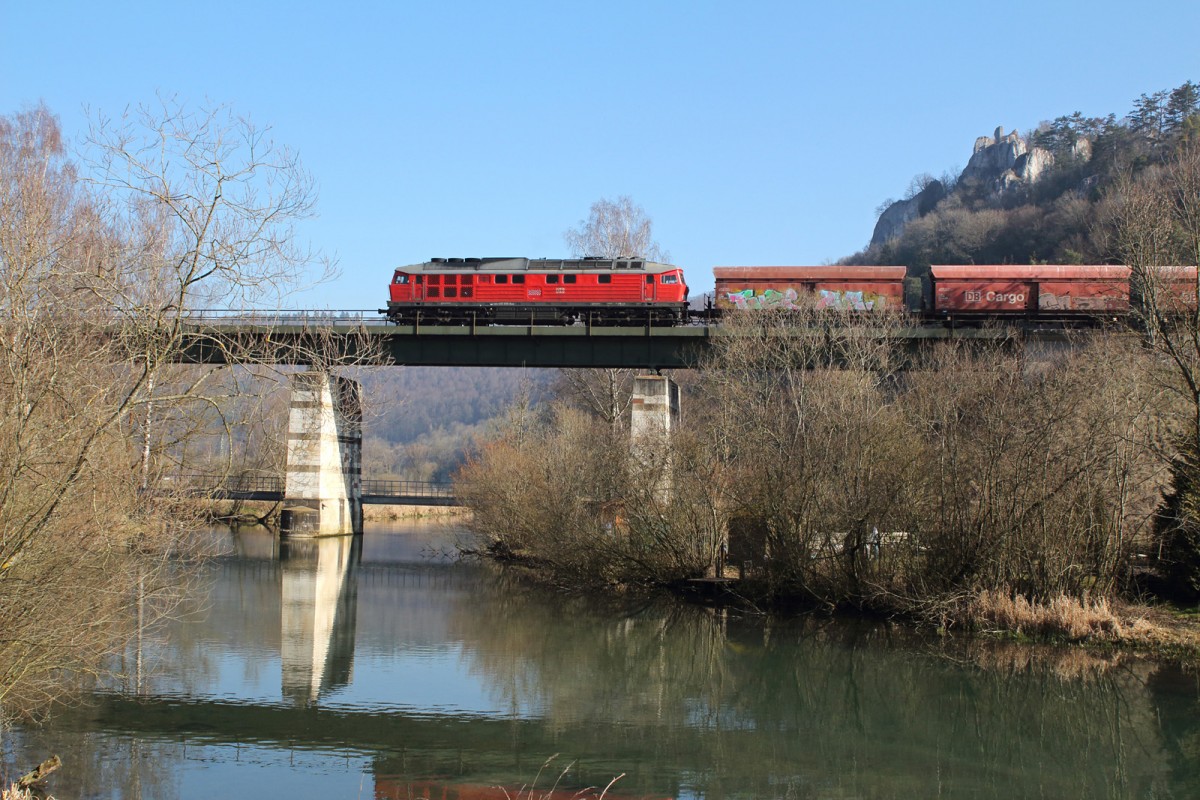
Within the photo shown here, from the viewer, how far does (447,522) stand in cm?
5941

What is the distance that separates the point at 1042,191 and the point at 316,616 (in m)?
114

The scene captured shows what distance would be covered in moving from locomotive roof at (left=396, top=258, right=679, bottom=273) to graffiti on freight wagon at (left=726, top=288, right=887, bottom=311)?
3.05 metres

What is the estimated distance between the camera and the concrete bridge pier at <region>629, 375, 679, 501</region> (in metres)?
27.2

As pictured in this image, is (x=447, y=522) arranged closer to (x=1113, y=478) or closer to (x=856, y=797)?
(x=1113, y=478)

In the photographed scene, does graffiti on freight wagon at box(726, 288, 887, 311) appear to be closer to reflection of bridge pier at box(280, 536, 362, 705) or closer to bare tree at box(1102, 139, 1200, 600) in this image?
bare tree at box(1102, 139, 1200, 600)

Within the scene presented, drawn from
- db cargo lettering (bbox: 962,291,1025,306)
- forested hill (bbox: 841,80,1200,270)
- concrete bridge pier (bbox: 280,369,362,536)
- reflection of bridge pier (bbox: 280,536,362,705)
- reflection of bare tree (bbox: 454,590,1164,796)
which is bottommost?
reflection of bare tree (bbox: 454,590,1164,796)

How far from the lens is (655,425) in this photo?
3225cm

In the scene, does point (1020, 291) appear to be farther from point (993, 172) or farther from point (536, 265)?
point (993, 172)

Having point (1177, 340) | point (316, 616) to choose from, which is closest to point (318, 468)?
point (316, 616)

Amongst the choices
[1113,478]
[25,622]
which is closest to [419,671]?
[25,622]

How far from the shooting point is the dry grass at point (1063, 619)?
69.7ft

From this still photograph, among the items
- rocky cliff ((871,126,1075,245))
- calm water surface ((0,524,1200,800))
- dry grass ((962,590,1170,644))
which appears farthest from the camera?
rocky cliff ((871,126,1075,245))

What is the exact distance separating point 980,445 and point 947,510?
1618 mm

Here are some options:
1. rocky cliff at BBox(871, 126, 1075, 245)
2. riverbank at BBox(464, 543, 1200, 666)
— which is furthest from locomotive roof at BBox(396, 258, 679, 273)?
rocky cliff at BBox(871, 126, 1075, 245)
